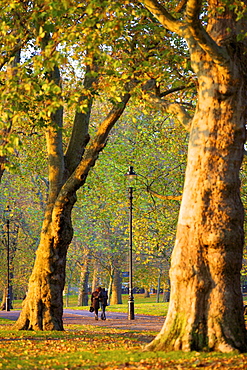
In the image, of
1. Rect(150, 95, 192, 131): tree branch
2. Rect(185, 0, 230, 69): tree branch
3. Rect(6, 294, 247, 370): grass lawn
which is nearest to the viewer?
Rect(6, 294, 247, 370): grass lawn

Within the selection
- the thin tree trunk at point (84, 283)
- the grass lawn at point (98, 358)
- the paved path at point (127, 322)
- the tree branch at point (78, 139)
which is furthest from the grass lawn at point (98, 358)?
the thin tree trunk at point (84, 283)

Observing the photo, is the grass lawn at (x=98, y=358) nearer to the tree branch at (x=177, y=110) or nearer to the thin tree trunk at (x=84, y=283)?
the tree branch at (x=177, y=110)

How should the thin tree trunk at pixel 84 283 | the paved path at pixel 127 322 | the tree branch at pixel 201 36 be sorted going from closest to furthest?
the tree branch at pixel 201 36, the paved path at pixel 127 322, the thin tree trunk at pixel 84 283

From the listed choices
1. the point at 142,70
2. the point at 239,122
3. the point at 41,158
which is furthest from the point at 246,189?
the point at 239,122

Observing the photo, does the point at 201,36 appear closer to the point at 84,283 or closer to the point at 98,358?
the point at 98,358

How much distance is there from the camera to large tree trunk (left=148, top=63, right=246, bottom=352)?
32.8 ft

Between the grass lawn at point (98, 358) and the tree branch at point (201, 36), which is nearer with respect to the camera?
the grass lawn at point (98, 358)

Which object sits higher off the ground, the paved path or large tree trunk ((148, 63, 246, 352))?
large tree trunk ((148, 63, 246, 352))

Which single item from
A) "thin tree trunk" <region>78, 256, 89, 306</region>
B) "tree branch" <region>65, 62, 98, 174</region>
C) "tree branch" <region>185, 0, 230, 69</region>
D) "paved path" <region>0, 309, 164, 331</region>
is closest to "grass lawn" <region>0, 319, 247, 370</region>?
"tree branch" <region>185, 0, 230, 69</region>

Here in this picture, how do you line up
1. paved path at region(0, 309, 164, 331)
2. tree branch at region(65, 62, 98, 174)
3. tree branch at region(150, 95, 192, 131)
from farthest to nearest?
paved path at region(0, 309, 164, 331), tree branch at region(65, 62, 98, 174), tree branch at region(150, 95, 192, 131)

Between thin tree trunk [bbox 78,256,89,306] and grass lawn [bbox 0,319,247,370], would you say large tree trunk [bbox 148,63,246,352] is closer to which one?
grass lawn [bbox 0,319,247,370]

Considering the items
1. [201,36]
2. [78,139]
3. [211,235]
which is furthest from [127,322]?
[201,36]

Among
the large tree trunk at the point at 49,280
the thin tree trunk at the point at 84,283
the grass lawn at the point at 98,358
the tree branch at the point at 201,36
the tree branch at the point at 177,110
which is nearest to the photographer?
the grass lawn at the point at 98,358

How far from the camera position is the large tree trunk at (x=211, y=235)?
10000 mm
